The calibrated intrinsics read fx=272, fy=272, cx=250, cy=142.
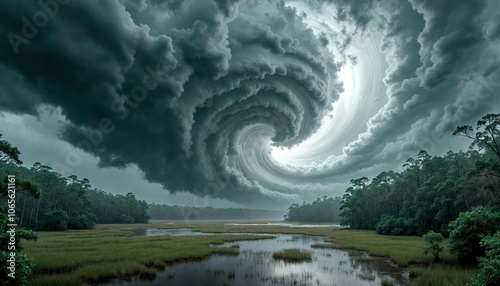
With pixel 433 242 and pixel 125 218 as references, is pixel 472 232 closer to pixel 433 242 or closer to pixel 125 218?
pixel 433 242

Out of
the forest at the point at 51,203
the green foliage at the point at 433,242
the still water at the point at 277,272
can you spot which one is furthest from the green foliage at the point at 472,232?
the forest at the point at 51,203

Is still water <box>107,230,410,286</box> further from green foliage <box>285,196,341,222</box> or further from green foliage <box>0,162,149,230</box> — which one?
green foliage <box>285,196,341,222</box>

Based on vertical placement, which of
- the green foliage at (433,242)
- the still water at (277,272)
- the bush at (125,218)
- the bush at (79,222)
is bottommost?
the bush at (125,218)

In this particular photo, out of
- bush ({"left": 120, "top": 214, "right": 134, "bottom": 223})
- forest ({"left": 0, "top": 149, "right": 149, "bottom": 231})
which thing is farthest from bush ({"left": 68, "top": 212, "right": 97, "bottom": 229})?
bush ({"left": 120, "top": 214, "right": 134, "bottom": 223})

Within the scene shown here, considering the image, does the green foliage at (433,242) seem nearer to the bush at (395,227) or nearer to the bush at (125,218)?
the bush at (395,227)

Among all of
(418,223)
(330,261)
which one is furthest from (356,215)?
(330,261)

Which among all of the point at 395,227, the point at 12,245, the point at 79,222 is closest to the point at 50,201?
the point at 79,222

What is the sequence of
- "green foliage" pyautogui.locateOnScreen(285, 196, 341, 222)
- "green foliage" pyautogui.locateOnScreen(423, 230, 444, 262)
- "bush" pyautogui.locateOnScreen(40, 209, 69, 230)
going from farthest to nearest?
1. "green foliage" pyautogui.locateOnScreen(285, 196, 341, 222)
2. "bush" pyautogui.locateOnScreen(40, 209, 69, 230)
3. "green foliage" pyautogui.locateOnScreen(423, 230, 444, 262)
